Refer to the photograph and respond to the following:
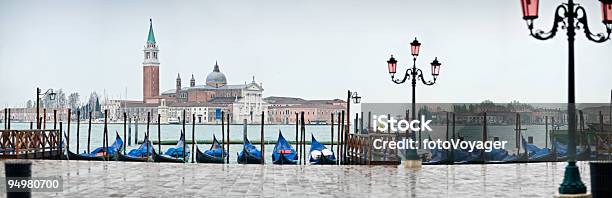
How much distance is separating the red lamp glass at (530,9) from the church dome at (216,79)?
71824mm

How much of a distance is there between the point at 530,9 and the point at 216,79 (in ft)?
238

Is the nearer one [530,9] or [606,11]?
[530,9]

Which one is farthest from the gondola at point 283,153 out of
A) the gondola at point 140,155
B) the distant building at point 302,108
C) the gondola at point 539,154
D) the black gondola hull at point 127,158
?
the distant building at point 302,108

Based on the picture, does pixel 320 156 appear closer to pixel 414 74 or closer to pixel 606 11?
pixel 414 74

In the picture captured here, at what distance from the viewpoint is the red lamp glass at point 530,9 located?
5539mm

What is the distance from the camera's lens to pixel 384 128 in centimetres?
1234

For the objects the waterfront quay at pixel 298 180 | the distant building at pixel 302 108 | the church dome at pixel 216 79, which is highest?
the church dome at pixel 216 79

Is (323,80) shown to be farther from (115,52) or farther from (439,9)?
(439,9)

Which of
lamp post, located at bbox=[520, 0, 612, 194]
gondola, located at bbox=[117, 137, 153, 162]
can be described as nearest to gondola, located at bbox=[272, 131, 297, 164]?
gondola, located at bbox=[117, 137, 153, 162]

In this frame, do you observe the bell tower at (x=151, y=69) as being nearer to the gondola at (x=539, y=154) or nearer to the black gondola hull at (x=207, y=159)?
the black gondola hull at (x=207, y=159)

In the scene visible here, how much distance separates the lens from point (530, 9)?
5.54 meters

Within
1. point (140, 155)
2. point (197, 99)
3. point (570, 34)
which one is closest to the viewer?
point (570, 34)

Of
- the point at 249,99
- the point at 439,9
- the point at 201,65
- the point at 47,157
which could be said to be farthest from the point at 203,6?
the point at 201,65

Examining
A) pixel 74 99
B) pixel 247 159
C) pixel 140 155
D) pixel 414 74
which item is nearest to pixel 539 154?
pixel 247 159
